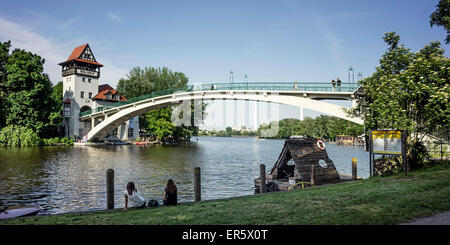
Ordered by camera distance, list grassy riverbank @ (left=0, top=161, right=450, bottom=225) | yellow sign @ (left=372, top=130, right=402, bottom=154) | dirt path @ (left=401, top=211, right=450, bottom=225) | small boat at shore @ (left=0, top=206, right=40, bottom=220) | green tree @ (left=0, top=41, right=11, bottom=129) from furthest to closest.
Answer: green tree @ (left=0, top=41, right=11, bottom=129)
yellow sign @ (left=372, top=130, right=402, bottom=154)
small boat at shore @ (left=0, top=206, right=40, bottom=220)
grassy riverbank @ (left=0, top=161, right=450, bottom=225)
dirt path @ (left=401, top=211, right=450, bottom=225)

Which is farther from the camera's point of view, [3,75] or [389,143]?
[3,75]

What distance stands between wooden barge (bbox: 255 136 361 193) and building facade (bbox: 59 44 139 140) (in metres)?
50.5

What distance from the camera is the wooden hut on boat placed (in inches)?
518

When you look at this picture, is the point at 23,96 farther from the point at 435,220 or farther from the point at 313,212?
the point at 435,220

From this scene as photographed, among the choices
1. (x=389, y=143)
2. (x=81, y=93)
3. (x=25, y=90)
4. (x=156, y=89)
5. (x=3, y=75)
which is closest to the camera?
(x=389, y=143)

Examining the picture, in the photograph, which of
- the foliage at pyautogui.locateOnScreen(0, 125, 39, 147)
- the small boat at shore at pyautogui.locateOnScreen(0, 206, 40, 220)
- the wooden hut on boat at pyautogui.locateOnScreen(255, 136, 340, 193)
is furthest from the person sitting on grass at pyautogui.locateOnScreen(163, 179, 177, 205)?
the foliage at pyautogui.locateOnScreen(0, 125, 39, 147)

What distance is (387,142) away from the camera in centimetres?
1267

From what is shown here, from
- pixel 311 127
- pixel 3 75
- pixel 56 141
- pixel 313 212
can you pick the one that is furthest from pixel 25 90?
pixel 311 127

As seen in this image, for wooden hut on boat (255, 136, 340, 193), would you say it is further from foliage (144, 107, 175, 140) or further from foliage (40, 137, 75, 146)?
foliage (144, 107, 175, 140)

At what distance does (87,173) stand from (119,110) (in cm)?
3333

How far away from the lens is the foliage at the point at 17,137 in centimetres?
4188

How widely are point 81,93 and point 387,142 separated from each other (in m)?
55.7

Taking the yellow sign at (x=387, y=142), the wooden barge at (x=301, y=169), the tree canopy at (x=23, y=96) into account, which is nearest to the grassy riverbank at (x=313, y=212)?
the yellow sign at (x=387, y=142)

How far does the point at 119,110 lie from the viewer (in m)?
51.8
